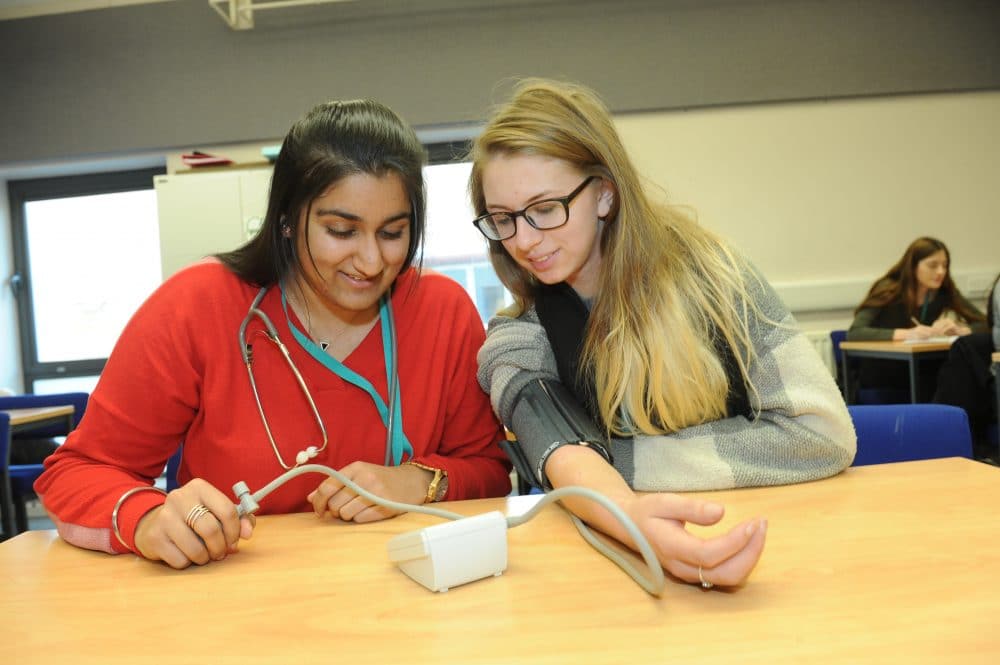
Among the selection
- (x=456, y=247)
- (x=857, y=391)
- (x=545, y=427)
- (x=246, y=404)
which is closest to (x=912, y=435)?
(x=545, y=427)

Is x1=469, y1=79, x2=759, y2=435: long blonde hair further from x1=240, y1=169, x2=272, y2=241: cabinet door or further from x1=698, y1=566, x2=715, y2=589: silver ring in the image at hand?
x1=240, y1=169, x2=272, y2=241: cabinet door

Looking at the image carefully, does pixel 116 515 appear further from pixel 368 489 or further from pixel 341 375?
pixel 341 375

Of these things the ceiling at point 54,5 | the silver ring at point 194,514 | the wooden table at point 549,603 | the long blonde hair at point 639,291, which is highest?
the ceiling at point 54,5

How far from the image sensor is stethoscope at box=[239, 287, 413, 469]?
1175mm

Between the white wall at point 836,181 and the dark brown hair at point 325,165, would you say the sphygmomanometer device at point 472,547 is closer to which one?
the dark brown hair at point 325,165

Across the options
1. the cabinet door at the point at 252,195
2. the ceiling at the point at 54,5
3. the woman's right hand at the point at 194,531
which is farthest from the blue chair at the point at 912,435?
the ceiling at the point at 54,5

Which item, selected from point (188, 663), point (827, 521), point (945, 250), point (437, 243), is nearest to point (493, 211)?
point (827, 521)

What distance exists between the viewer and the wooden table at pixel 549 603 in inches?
23.3

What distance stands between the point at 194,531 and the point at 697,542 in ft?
1.76

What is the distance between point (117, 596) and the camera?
773mm

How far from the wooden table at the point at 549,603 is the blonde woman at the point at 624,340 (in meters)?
0.11

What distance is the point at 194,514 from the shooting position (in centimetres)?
85

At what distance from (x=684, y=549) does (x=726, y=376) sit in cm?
46

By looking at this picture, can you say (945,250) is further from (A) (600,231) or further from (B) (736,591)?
(B) (736,591)
